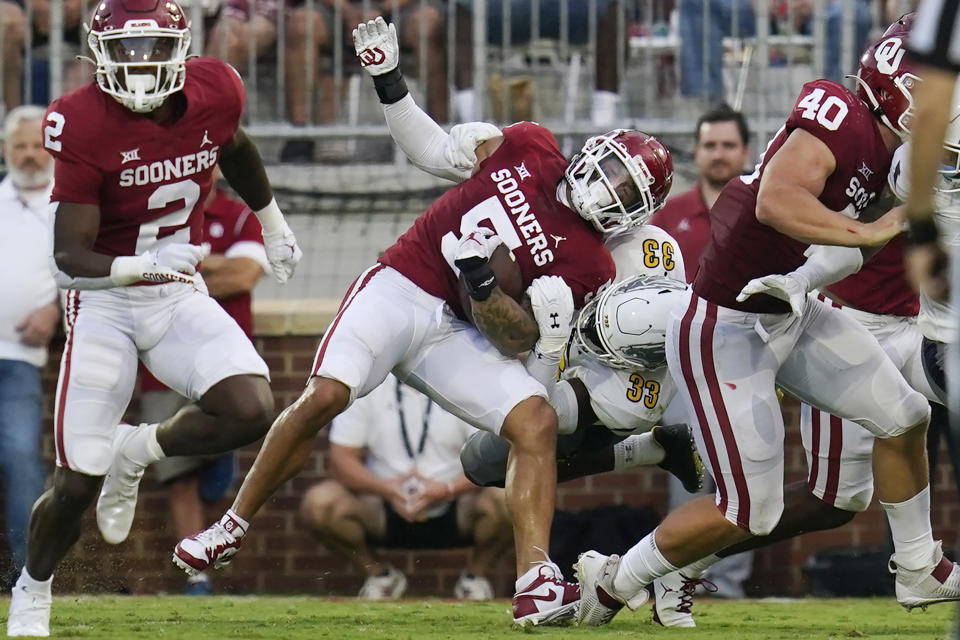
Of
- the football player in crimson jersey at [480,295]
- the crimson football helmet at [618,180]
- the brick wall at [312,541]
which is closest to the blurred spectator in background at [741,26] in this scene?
the brick wall at [312,541]

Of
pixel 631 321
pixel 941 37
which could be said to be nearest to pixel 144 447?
pixel 631 321

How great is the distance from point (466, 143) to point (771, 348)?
1.39 metres

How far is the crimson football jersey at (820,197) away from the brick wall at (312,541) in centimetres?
300

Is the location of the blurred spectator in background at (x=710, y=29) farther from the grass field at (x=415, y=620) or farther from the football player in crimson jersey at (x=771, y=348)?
the football player in crimson jersey at (x=771, y=348)

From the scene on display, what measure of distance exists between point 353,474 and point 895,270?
2.63m

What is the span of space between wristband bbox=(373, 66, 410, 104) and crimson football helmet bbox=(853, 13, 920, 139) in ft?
5.81

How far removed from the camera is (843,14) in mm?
8648

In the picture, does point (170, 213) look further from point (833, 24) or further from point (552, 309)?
point (833, 24)

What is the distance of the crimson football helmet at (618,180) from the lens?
5.98 m

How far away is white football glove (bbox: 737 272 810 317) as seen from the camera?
17.4ft

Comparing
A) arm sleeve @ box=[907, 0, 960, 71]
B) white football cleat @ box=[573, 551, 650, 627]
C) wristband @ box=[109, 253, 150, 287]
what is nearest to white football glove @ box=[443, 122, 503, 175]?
wristband @ box=[109, 253, 150, 287]

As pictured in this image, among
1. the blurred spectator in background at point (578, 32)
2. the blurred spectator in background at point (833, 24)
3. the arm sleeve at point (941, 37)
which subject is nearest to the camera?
the arm sleeve at point (941, 37)

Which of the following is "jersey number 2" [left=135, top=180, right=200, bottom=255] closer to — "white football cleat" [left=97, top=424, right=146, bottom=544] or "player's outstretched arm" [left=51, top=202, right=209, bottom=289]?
"player's outstretched arm" [left=51, top=202, right=209, bottom=289]

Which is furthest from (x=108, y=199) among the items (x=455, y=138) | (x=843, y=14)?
(x=843, y=14)
